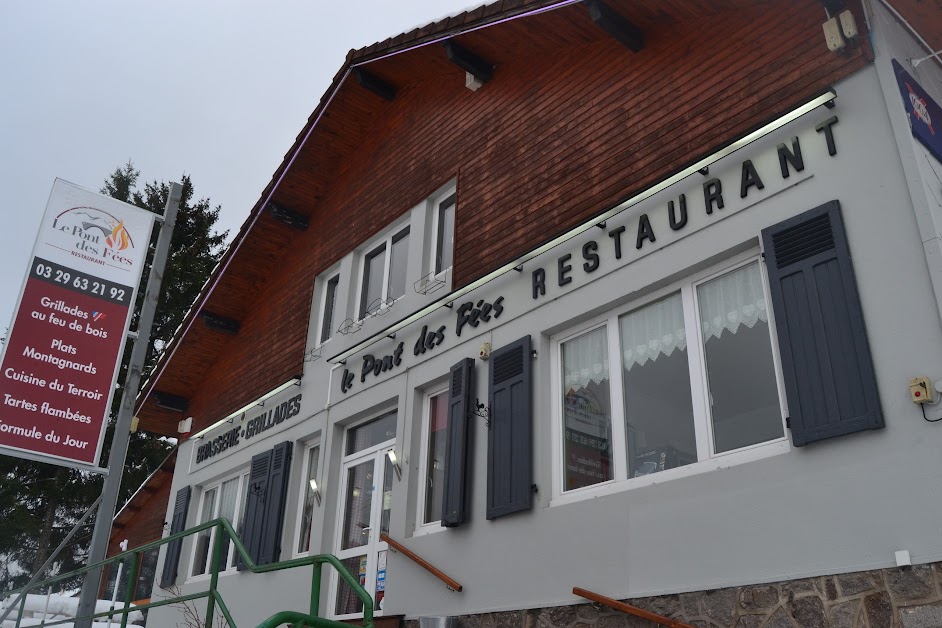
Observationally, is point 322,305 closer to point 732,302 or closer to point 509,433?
point 509,433

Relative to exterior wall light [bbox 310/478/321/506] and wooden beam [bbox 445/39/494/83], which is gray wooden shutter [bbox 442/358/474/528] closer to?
exterior wall light [bbox 310/478/321/506]

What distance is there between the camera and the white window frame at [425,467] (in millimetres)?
8422

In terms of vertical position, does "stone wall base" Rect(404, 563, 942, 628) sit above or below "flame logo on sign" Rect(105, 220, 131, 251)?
below

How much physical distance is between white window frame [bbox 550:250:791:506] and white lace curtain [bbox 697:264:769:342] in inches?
1.9

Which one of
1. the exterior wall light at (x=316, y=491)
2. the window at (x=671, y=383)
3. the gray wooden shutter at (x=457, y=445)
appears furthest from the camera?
the exterior wall light at (x=316, y=491)

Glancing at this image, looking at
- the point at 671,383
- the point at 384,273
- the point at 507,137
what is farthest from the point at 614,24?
the point at 384,273

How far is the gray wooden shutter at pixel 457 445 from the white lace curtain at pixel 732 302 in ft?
8.62

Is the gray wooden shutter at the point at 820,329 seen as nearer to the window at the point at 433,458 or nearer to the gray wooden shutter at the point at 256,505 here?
the window at the point at 433,458

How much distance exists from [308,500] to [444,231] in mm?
3861

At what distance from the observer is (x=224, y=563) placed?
11859mm

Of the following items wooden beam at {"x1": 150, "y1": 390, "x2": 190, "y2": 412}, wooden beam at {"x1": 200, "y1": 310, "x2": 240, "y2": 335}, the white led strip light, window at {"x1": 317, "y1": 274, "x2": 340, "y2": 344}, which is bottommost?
the white led strip light

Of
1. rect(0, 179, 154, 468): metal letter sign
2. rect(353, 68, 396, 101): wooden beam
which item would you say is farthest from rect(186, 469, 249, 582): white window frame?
rect(353, 68, 396, 101): wooden beam

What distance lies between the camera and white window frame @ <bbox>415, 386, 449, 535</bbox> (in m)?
8.42

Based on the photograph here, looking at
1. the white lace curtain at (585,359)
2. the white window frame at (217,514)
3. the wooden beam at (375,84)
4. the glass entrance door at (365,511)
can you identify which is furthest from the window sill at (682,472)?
the wooden beam at (375,84)
